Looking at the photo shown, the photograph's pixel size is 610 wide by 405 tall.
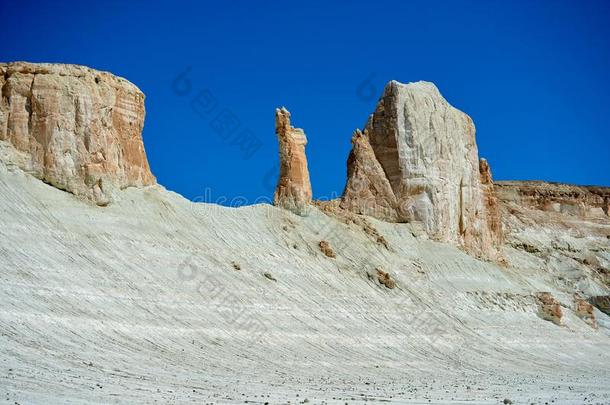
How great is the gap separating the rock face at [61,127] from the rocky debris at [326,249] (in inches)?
402

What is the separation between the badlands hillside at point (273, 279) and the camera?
24.3 meters

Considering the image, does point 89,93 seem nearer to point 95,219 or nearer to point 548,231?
point 95,219

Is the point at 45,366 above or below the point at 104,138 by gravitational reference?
below

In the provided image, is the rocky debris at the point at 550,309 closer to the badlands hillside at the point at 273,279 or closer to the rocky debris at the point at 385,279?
the badlands hillside at the point at 273,279

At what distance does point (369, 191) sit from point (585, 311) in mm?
16158

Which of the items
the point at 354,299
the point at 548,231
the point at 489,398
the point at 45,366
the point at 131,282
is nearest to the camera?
the point at 45,366

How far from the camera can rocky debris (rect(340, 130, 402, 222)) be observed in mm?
47219

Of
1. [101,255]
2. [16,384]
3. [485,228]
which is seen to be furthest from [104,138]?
[485,228]

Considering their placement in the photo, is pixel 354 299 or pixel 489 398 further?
pixel 354 299

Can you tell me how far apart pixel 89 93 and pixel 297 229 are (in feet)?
39.5

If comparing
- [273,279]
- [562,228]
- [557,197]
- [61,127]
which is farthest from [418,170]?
[557,197]

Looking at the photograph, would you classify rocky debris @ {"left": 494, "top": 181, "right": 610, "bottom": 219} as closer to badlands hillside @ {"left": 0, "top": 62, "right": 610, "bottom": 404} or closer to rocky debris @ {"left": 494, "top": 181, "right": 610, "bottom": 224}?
rocky debris @ {"left": 494, "top": 181, "right": 610, "bottom": 224}

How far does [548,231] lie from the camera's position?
71000 mm

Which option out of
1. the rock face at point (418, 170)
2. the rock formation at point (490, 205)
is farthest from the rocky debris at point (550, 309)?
the rock formation at point (490, 205)
